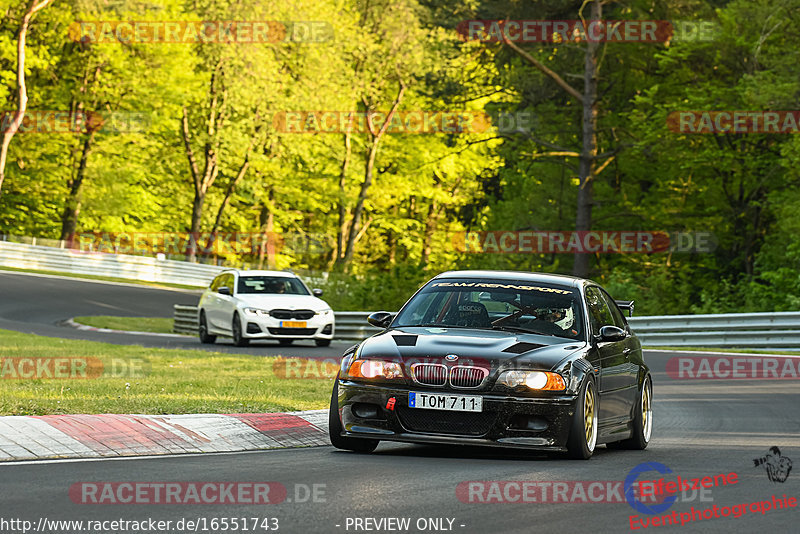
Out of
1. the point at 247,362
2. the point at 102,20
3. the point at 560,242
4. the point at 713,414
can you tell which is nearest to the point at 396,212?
the point at 102,20

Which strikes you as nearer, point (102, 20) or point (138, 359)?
point (138, 359)

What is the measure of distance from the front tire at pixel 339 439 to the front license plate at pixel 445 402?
0.76 meters

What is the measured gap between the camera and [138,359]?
819 inches

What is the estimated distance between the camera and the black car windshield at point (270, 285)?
28.2 meters

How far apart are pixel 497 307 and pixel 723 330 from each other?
18.1 m

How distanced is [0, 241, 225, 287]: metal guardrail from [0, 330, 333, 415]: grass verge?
1288 inches

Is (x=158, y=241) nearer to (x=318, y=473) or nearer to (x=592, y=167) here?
(x=592, y=167)

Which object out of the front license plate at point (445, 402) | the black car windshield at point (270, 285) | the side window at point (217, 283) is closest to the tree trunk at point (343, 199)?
the side window at point (217, 283)

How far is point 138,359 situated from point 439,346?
12.0m

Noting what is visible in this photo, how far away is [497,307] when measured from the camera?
10875mm
